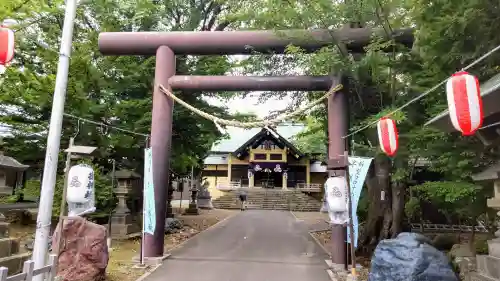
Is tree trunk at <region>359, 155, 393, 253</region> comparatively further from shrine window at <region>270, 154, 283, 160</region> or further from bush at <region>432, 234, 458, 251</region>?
shrine window at <region>270, 154, 283, 160</region>

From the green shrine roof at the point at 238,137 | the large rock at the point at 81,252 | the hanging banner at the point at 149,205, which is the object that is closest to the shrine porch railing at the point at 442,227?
the hanging banner at the point at 149,205

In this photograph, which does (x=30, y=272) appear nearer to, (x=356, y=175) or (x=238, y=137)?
(x=356, y=175)

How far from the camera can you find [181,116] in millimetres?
13578

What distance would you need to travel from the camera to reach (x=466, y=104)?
4.21 m

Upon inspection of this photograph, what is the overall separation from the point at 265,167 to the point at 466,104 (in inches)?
1388

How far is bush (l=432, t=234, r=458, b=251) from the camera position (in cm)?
1180

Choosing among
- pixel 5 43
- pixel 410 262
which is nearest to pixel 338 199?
pixel 410 262

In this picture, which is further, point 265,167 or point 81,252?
point 265,167

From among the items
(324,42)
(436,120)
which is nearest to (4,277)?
(436,120)

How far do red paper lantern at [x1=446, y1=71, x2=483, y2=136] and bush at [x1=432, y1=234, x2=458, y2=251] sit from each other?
30.0 feet

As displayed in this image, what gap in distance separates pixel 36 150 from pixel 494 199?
13.4 metres

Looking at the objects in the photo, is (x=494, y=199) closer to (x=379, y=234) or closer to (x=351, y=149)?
(x=351, y=149)

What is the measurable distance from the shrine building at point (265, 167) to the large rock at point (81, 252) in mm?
30724

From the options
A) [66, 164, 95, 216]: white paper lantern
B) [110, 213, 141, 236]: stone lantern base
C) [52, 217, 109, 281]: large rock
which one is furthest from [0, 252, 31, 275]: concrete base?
[110, 213, 141, 236]: stone lantern base
